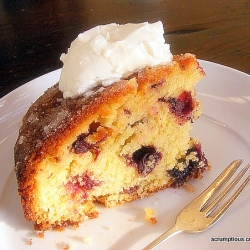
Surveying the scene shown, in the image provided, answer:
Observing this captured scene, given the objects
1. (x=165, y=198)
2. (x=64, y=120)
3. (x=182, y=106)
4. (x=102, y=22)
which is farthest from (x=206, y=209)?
(x=102, y=22)

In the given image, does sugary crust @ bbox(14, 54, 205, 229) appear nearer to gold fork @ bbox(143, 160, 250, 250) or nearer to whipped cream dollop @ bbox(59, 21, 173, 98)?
whipped cream dollop @ bbox(59, 21, 173, 98)

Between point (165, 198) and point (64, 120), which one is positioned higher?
point (64, 120)

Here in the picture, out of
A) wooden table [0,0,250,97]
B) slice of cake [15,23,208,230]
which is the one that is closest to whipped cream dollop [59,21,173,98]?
slice of cake [15,23,208,230]

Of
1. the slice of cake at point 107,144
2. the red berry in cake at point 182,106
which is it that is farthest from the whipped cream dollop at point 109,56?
the red berry in cake at point 182,106

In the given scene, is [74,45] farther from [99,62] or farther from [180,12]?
[180,12]

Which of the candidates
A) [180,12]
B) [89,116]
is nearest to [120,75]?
[89,116]

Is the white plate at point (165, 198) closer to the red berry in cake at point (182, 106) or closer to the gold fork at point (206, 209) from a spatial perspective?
the gold fork at point (206, 209)

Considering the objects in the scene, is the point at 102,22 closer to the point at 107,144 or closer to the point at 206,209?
the point at 107,144
